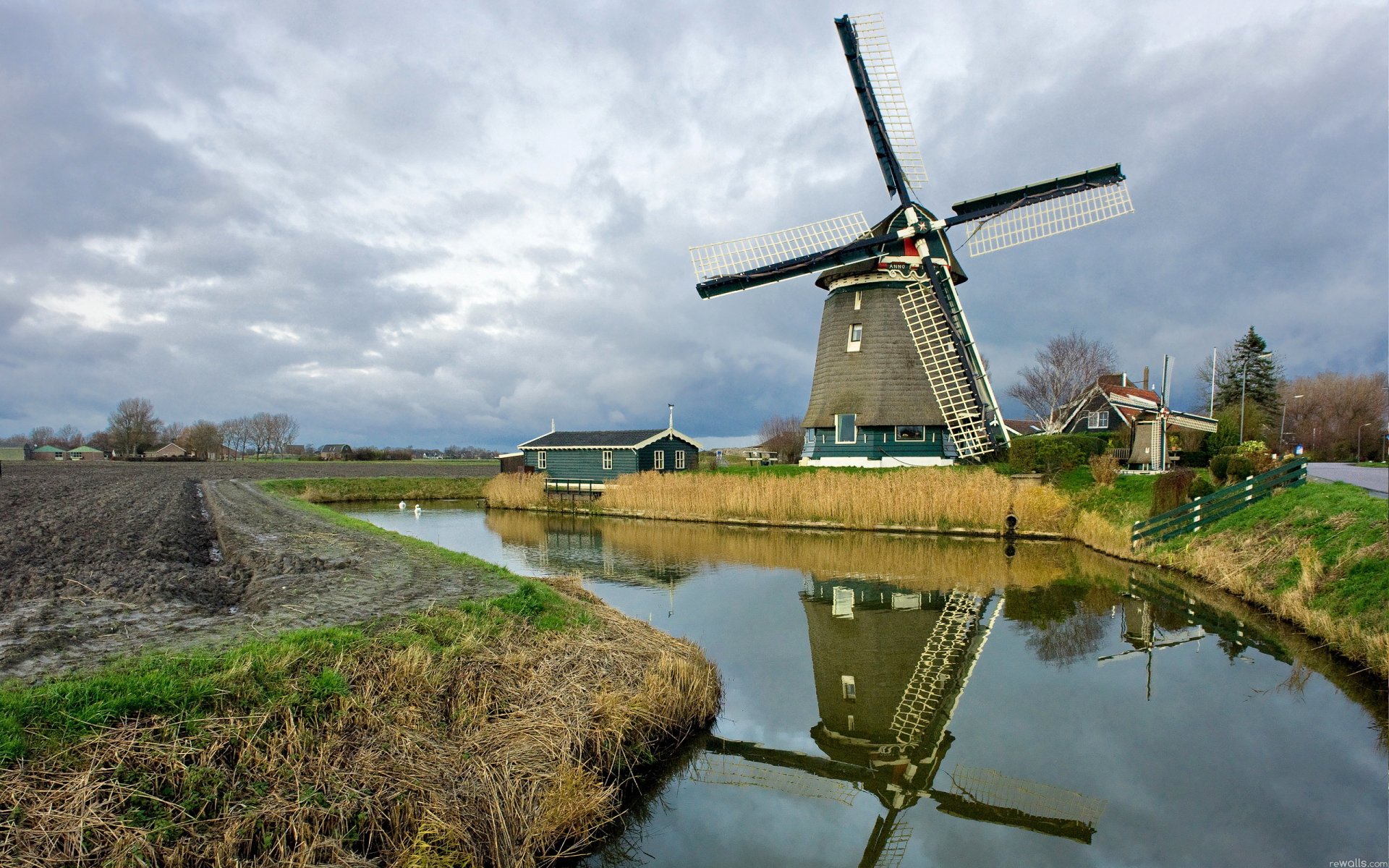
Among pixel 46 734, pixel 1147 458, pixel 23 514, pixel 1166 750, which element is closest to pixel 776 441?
pixel 1147 458

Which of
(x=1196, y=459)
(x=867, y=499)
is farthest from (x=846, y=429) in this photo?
(x=1196, y=459)

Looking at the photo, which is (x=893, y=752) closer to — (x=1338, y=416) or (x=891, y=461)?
(x=891, y=461)

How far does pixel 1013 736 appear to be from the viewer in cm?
617

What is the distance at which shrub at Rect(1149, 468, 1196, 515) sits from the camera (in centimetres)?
1393

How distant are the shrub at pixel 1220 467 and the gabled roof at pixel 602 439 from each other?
1880 cm

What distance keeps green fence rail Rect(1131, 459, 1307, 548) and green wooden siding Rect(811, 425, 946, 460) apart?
7.08 metres

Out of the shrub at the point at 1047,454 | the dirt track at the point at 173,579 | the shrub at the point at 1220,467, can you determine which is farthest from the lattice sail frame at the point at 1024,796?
the shrub at the point at 1047,454

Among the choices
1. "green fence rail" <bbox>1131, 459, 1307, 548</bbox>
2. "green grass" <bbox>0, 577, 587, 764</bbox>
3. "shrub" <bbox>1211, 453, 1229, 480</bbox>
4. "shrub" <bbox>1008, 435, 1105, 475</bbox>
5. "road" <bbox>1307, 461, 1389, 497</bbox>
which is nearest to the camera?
"green grass" <bbox>0, 577, 587, 764</bbox>

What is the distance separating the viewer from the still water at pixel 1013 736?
476 centimetres

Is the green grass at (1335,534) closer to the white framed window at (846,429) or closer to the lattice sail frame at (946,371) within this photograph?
the lattice sail frame at (946,371)

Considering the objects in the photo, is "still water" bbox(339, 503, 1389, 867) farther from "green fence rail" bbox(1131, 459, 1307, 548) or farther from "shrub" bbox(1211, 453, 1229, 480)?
"shrub" bbox(1211, 453, 1229, 480)

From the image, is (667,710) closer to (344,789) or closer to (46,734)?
(344,789)

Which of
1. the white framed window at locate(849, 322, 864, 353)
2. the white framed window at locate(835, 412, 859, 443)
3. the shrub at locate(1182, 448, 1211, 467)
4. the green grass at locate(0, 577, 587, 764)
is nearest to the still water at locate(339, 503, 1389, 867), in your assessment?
the green grass at locate(0, 577, 587, 764)

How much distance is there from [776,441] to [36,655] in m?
46.6
